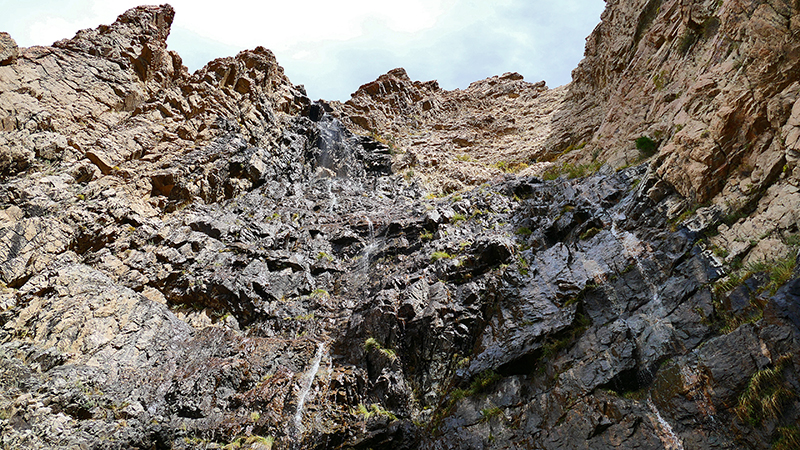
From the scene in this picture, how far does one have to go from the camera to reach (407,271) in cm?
1586

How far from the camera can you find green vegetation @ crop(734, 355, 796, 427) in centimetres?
607

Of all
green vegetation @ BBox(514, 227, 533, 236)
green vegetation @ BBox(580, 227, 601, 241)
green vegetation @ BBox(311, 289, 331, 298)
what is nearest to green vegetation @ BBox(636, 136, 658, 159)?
green vegetation @ BBox(580, 227, 601, 241)

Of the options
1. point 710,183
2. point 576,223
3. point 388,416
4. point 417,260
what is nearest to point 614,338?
point 710,183

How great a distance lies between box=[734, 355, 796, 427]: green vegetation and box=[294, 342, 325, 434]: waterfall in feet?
33.4

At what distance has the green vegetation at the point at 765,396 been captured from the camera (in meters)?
6.07

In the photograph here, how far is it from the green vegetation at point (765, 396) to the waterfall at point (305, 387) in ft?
33.4

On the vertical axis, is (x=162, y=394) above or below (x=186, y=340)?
below

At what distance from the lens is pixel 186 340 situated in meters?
13.1

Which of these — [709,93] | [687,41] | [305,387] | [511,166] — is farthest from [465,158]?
[305,387]

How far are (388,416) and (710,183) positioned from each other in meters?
10.4

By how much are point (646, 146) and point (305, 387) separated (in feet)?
46.6

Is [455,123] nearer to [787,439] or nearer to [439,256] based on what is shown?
[439,256]

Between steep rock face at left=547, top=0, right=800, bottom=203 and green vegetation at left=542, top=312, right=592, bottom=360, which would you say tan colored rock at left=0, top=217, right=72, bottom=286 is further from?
steep rock face at left=547, top=0, right=800, bottom=203

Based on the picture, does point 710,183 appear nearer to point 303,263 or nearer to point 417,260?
point 417,260
